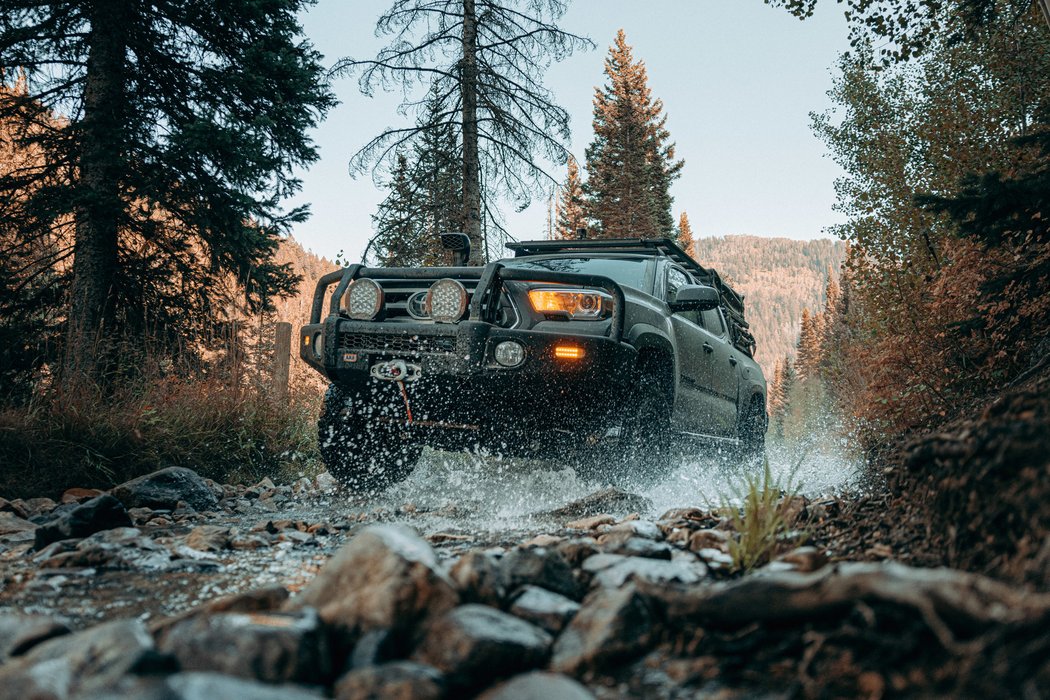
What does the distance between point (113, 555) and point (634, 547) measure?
2339 mm

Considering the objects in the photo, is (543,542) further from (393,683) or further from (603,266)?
(603,266)

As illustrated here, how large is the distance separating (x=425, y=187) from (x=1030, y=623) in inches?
487

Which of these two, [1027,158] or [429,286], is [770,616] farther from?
[1027,158]

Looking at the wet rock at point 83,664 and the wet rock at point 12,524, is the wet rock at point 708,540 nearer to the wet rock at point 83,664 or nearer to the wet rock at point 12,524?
the wet rock at point 83,664

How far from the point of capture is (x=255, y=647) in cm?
158

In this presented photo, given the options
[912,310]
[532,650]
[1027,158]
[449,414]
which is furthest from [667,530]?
[1027,158]

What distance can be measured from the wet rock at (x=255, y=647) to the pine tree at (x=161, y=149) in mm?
7741

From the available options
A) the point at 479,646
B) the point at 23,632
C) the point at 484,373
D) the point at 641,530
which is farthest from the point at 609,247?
the point at 23,632

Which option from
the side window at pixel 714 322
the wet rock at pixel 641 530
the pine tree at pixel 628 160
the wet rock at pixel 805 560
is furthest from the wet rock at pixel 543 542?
the pine tree at pixel 628 160

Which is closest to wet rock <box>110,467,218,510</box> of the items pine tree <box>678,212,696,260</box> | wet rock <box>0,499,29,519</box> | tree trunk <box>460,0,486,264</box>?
wet rock <box>0,499,29,519</box>

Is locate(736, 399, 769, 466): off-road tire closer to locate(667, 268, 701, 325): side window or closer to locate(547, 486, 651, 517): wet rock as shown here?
locate(667, 268, 701, 325): side window

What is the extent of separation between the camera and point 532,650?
1.77 m

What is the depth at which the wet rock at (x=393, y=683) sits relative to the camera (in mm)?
1487

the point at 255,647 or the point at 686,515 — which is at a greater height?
the point at 255,647
